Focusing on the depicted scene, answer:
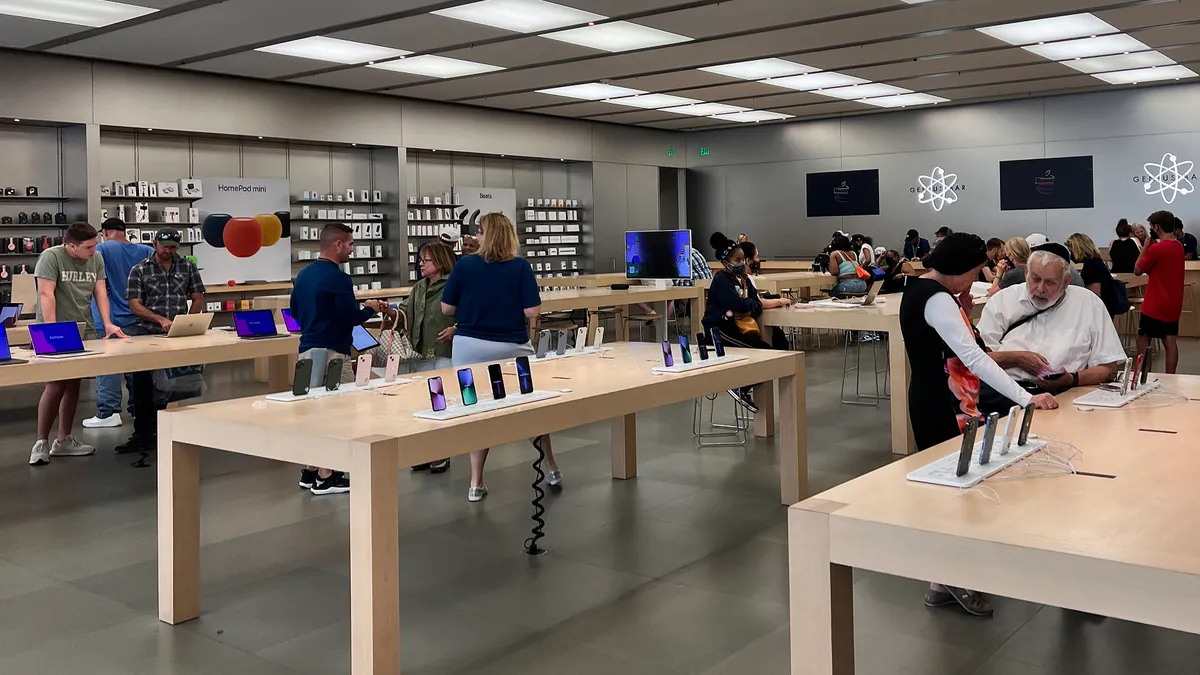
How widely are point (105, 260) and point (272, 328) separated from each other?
1.67m

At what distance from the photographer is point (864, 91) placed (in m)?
13.9

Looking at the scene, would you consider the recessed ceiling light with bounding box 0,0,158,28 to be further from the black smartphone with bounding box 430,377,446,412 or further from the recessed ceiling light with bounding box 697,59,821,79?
the black smartphone with bounding box 430,377,446,412

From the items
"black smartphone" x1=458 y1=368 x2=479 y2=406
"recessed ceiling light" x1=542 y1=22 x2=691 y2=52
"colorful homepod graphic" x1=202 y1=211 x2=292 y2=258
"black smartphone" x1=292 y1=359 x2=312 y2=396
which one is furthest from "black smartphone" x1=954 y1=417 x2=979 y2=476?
"recessed ceiling light" x1=542 y1=22 x2=691 y2=52

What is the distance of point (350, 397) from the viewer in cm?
379

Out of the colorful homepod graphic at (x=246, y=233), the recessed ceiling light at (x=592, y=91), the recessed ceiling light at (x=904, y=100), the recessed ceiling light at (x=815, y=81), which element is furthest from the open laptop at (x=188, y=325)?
the recessed ceiling light at (x=904, y=100)

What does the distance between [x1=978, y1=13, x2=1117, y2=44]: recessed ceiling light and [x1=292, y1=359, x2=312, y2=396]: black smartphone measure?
332 inches

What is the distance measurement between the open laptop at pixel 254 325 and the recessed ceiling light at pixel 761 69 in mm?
7035

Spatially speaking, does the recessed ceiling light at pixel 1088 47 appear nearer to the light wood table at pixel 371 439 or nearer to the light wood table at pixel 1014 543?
the light wood table at pixel 371 439

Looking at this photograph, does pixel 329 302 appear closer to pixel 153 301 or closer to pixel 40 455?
pixel 153 301

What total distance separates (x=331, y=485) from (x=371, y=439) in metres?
2.68

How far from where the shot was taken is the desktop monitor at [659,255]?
11141mm

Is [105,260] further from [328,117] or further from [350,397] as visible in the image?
[328,117]

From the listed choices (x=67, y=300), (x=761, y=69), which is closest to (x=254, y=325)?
(x=67, y=300)

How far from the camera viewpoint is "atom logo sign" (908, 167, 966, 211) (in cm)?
1548
